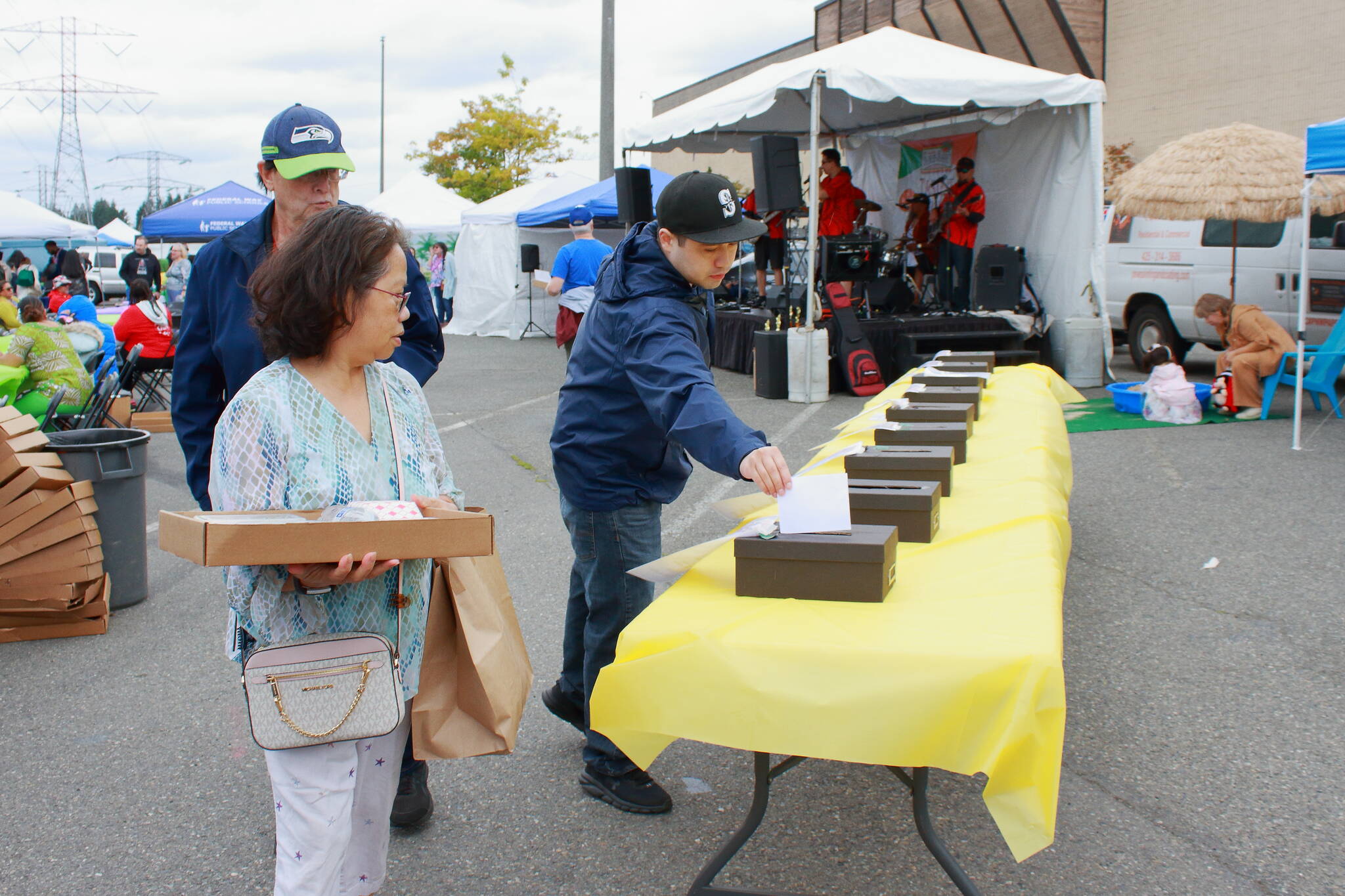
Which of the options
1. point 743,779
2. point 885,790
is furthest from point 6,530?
point 885,790

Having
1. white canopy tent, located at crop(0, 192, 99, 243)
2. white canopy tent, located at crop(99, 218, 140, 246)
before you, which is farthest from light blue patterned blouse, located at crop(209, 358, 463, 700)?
white canopy tent, located at crop(99, 218, 140, 246)

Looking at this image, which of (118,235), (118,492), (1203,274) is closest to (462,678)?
(118,492)

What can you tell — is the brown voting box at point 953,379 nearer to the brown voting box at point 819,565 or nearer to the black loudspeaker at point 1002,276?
the brown voting box at point 819,565

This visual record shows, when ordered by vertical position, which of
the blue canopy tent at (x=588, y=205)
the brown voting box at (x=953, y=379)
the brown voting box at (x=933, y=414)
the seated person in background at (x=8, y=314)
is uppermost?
the blue canopy tent at (x=588, y=205)

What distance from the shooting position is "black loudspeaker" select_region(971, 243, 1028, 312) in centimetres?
1134

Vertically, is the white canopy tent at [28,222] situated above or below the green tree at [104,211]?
below

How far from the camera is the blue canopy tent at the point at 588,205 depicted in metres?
16.0

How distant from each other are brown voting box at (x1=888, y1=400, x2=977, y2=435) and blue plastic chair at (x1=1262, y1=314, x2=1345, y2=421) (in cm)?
562

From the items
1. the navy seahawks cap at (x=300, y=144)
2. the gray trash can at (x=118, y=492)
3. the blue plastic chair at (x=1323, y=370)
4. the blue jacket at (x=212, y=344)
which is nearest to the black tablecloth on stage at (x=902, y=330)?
the blue plastic chair at (x=1323, y=370)

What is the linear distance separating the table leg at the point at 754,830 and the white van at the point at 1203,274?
7734mm

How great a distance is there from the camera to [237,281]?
8.37 ft

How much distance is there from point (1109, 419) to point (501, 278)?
43.1ft

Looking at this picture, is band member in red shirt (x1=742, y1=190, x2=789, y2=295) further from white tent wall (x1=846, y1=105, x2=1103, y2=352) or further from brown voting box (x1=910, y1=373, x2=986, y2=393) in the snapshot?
brown voting box (x1=910, y1=373, x2=986, y2=393)

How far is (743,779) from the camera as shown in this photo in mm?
3064
